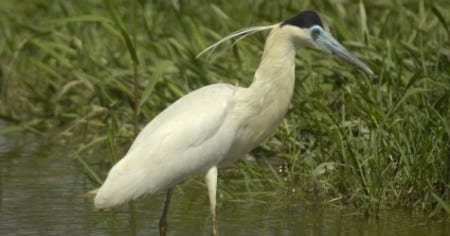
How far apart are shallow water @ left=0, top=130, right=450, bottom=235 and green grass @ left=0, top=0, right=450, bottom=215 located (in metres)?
0.13

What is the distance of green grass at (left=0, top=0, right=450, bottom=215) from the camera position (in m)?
7.93

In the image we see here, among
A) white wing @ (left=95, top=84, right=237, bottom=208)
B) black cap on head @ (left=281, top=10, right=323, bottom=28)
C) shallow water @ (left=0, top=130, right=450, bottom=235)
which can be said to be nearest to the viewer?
white wing @ (left=95, top=84, right=237, bottom=208)

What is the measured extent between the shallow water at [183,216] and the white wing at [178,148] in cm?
54

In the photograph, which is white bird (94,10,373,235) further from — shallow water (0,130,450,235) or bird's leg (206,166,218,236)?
shallow water (0,130,450,235)

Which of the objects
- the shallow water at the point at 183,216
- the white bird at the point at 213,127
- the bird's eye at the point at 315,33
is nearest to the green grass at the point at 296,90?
the shallow water at the point at 183,216

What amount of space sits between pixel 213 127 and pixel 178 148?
21 cm

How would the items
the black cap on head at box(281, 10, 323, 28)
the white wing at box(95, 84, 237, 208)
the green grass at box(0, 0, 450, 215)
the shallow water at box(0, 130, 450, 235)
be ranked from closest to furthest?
1. the white wing at box(95, 84, 237, 208)
2. the black cap on head at box(281, 10, 323, 28)
3. the shallow water at box(0, 130, 450, 235)
4. the green grass at box(0, 0, 450, 215)

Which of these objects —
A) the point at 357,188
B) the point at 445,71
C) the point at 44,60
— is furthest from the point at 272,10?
the point at 357,188

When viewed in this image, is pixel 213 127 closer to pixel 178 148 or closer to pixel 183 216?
pixel 178 148

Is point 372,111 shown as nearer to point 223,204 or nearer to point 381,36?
point 223,204

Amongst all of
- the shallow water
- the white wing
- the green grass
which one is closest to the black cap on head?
the white wing

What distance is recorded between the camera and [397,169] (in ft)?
25.9

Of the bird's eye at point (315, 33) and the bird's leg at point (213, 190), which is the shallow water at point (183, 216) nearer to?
the bird's leg at point (213, 190)

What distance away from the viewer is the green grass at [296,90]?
793cm
